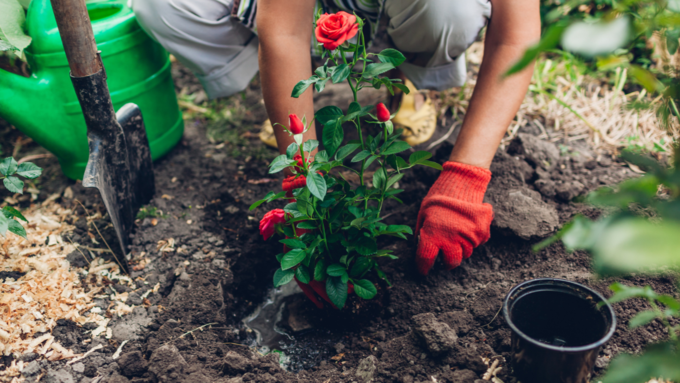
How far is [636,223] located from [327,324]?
1.20 metres

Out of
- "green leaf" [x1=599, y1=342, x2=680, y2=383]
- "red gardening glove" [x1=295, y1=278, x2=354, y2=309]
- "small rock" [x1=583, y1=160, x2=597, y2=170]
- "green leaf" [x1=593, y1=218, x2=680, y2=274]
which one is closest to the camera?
"green leaf" [x1=593, y1=218, x2=680, y2=274]

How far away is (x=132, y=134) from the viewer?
1.87 metres

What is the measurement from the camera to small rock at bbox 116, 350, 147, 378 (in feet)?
4.46

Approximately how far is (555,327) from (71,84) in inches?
75.6

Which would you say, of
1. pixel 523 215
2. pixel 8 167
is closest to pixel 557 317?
pixel 523 215

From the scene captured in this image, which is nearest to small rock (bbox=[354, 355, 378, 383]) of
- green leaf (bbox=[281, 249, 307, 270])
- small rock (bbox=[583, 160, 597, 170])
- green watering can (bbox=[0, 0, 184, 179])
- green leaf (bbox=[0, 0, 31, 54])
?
green leaf (bbox=[281, 249, 307, 270])

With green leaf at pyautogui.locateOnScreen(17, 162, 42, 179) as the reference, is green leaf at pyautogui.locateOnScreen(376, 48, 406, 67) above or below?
above

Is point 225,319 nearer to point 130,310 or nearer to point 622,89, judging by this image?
point 130,310

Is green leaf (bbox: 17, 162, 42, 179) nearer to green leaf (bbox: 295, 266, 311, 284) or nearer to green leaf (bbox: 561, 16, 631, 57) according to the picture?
green leaf (bbox: 295, 266, 311, 284)

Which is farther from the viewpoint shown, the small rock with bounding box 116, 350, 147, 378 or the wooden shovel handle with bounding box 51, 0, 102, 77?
the wooden shovel handle with bounding box 51, 0, 102, 77

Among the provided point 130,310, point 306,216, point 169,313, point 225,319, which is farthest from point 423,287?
point 130,310

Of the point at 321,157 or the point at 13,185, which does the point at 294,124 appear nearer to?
the point at 321,157

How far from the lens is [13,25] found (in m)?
1.75

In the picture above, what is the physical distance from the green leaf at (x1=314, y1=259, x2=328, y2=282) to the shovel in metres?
0.81
